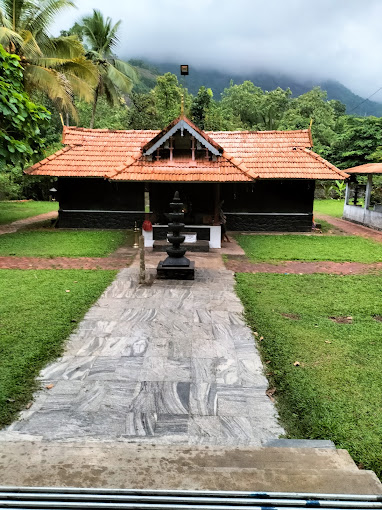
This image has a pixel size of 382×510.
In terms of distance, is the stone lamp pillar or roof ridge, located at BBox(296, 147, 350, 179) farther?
roof ridge, located at BBox(296, 147, 350, 179)

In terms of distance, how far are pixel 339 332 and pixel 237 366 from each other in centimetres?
189

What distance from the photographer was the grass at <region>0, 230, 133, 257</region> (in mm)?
11164

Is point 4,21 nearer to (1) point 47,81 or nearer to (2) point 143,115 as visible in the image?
(1) point 47,81

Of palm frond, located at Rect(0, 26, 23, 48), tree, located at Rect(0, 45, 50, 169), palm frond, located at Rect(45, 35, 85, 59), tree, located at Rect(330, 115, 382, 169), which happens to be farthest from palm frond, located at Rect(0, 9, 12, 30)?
tree, located at Rect(330, 115, 382, 169)

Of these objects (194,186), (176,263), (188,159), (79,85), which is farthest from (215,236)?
(79,85)

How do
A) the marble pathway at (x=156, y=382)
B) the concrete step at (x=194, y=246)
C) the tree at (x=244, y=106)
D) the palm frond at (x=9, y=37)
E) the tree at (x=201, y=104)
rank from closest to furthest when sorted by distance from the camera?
the marble pathway at (x=156, y=382)
the concrete step at (x=194, y=246)
the palm frond at (x=9, y=37)
the tree at (x=201, y=104)
the tree at (x=244, y=106)

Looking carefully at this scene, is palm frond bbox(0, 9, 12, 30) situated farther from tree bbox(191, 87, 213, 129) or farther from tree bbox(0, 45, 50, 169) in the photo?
tree bbox(191, 87, 213, 129)

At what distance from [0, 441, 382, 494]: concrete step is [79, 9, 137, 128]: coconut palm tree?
2327 centimetres

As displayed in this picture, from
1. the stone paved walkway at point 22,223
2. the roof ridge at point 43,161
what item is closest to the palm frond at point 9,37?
the roof ridge at point 43,161

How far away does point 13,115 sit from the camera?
1131 centimetres

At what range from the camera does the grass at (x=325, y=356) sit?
11.6ft

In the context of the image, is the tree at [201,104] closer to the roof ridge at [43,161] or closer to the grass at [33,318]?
the roof ridge at [43,161]

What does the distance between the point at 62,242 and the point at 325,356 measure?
10.0m

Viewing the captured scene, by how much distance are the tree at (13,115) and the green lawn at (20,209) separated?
5558 millimetres
